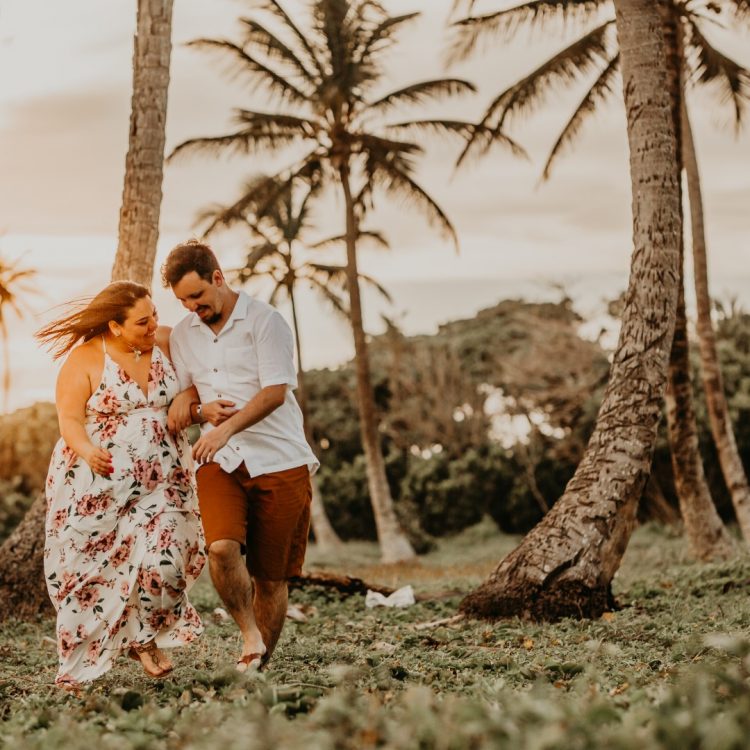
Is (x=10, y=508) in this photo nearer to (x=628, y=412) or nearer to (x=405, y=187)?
(x=405, y=187)

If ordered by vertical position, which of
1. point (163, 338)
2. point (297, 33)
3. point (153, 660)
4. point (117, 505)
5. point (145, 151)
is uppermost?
point (297, 33)

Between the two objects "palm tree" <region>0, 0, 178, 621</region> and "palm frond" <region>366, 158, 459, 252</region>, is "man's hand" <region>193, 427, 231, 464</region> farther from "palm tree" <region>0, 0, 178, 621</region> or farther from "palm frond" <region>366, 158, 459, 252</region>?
"palm frond" <region>366, 158, 459, 252</region>

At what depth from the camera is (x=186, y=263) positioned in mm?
5559

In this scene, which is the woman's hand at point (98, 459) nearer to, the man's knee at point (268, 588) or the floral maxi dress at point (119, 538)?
the floral maxi dress at point (119, 538)

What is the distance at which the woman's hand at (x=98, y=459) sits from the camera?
18.4ft

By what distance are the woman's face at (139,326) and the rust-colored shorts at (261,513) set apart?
2.59 ft

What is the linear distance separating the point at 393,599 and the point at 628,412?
9.13ft

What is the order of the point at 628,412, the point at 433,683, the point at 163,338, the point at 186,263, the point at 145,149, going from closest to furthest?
1. the point at 433,683
2. the point at 186,263
3. the point at 163,338
4. the point at 628,412
5. the point at 145,149

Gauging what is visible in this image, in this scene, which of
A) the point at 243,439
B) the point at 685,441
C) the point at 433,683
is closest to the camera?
the point at 433,683

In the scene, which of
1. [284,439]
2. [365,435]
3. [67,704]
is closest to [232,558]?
[284,439]

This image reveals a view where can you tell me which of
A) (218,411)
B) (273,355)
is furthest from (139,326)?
(273,355)

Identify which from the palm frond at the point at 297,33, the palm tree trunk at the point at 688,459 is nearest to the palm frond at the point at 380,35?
the palm frond at the point at 297,33

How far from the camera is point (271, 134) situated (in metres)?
21.0

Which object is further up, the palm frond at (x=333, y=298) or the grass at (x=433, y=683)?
the palm frond at (x=333, y=298)
